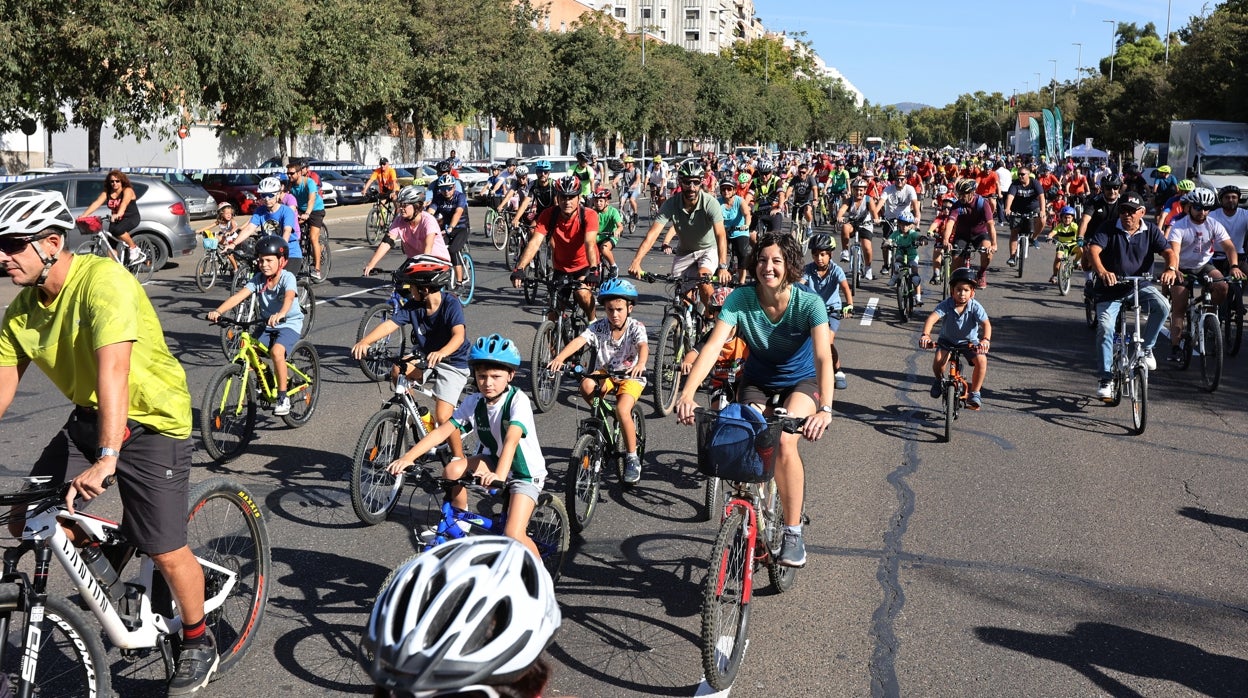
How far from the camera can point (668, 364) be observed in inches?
396

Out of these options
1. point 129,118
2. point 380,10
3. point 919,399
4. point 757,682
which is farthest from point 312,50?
point 757,682

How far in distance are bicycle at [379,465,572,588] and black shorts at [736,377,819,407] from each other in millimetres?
1059

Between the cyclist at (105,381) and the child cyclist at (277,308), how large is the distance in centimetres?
438

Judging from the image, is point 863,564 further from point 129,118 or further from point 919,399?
point 129,118

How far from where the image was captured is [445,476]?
518 centimetres

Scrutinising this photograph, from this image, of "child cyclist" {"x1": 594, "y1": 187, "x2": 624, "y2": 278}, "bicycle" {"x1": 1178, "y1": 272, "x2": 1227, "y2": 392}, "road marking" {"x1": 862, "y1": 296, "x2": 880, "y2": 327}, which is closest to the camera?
"bicycle" {"x1": 1178, "y1": 272, "x2": 1227, "y2": 392}

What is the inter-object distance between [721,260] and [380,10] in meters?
29.6

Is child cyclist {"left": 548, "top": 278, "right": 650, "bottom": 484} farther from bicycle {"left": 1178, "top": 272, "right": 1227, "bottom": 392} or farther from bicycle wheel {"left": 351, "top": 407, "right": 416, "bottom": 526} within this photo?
bicycle {"left": 1178, "top": 272, "right": 1227, "bottom": 392}

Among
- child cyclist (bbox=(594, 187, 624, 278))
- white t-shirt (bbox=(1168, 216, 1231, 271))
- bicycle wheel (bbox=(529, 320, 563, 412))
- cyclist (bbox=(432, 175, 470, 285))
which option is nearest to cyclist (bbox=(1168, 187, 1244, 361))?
white t-shirt (bbox=(1168, 216, 1231, 271))

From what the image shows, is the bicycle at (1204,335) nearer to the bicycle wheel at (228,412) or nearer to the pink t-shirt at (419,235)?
the pink t-shirt at (419,235)

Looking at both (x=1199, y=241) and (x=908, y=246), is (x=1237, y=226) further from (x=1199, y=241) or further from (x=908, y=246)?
(x=908, y=246)

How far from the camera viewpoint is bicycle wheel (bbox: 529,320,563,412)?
9.60 m

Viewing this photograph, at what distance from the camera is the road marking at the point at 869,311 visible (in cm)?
1537

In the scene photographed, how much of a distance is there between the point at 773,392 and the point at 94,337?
3.15 meters
